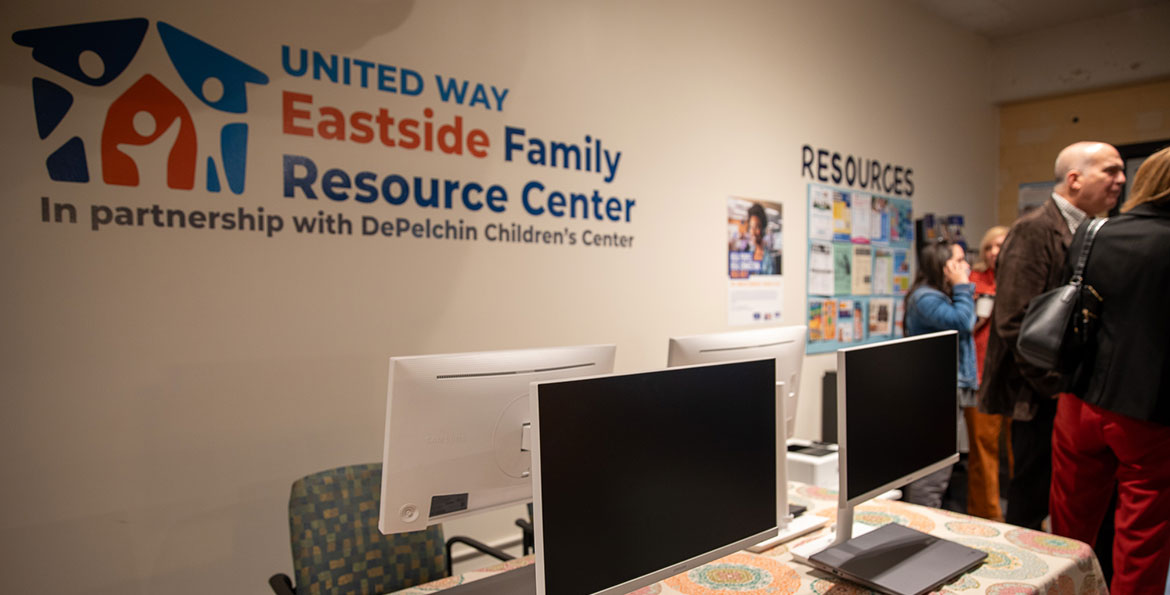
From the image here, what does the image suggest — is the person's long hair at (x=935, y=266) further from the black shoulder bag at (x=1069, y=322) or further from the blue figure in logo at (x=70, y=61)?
the blue figure in logo at (x=70, y=61)

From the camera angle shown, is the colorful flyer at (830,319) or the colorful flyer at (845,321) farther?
the colorful flyer at (845,321)

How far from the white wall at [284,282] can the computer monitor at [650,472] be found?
1573mm

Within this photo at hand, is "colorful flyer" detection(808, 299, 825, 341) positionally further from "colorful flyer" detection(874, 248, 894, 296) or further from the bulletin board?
"colorful flyer" detection(874, 248, 894, 296)

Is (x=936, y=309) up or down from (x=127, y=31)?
down

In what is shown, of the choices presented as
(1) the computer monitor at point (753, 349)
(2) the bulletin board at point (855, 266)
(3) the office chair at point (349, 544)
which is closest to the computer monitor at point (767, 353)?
(1) the computer monitor at point (753, 349)

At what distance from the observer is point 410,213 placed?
2602 mm

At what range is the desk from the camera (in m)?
1.51

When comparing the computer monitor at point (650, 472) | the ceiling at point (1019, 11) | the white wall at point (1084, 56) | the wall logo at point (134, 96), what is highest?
the ceiling at point (1019, 11)

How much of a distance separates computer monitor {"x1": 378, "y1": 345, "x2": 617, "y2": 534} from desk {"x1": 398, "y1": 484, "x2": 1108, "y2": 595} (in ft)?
0.91

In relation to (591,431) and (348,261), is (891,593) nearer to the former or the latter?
(591,431)

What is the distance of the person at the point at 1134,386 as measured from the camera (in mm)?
2205

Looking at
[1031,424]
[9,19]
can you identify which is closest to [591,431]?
[9,19]

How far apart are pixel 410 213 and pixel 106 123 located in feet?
3.15

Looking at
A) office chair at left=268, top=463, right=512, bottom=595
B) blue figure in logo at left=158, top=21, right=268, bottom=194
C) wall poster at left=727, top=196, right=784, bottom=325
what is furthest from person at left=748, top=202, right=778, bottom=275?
blue figure in logo at left=158, top=21, right=268, bottom=194
